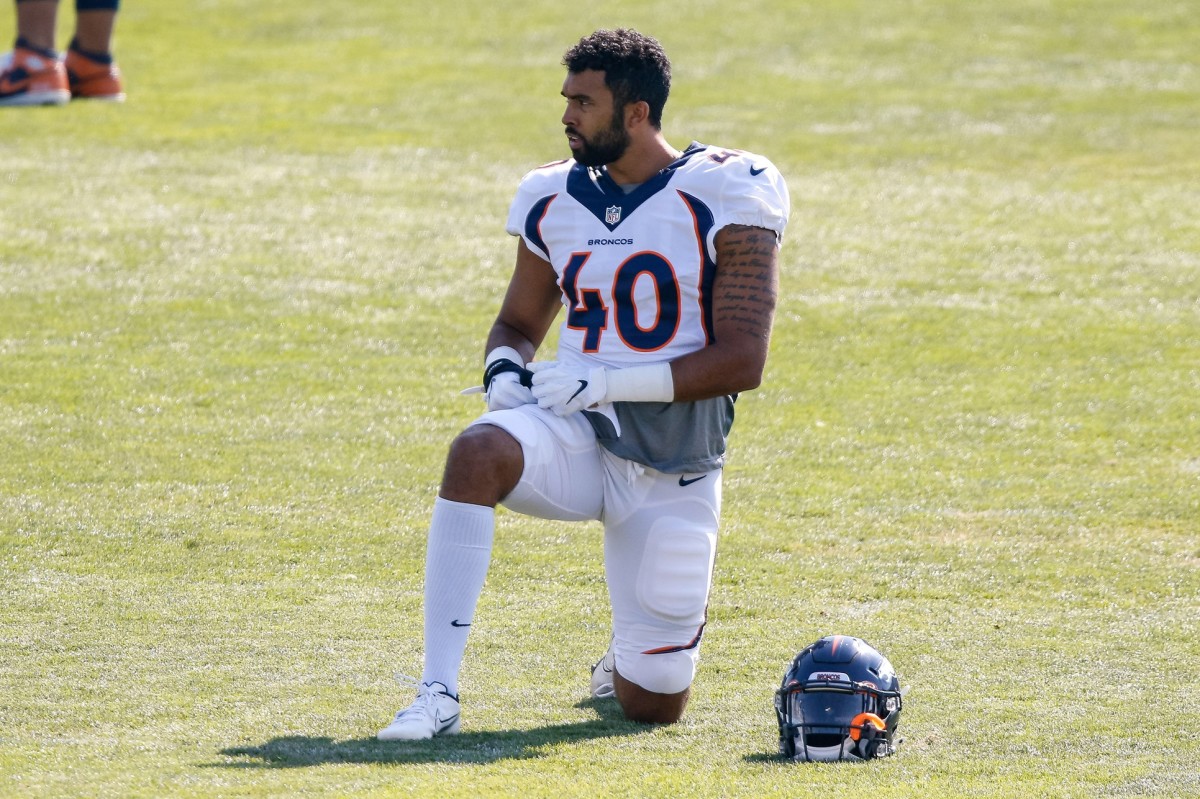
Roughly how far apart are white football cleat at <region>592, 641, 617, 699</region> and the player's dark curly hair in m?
1.46

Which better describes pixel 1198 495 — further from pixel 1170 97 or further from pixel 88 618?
pixel 1170 97

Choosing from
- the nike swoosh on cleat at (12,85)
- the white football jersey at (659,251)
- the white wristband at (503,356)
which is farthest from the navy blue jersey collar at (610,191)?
the nike swoosh on cleat at (12,85)

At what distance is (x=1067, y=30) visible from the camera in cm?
1730

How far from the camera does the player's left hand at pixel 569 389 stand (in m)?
4.41

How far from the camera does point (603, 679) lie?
188 inches

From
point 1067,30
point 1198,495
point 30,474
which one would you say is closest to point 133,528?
point 30,474

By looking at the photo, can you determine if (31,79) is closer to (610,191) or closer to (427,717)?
(610,191)

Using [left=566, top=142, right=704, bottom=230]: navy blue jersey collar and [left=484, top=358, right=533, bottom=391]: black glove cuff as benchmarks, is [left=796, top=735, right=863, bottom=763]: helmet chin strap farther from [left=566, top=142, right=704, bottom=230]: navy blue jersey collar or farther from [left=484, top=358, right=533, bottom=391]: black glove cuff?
[left=566, top=142, right=704, bottom=230]: navy blue jersey collar

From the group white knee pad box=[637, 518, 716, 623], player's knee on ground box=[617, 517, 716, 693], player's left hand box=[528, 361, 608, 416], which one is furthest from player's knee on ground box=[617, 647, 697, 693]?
player's left hand box=[528, 361, 608, 416]

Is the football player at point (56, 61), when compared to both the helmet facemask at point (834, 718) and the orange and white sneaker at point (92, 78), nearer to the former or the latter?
the orange and white sneaker at point (92, 78)

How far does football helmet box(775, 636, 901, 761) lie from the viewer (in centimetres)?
409

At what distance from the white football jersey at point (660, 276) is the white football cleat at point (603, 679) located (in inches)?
23.4

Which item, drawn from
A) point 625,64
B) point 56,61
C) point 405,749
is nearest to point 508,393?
point 625,64

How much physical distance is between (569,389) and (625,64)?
0.88 meters
